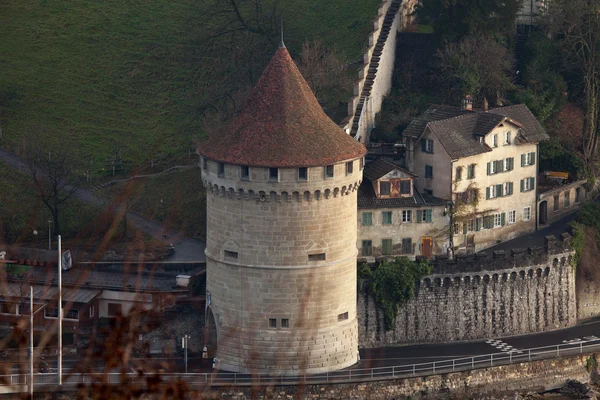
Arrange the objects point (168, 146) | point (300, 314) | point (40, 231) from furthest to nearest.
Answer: point (168, 146) < point (40, 231) < point (300, 314)

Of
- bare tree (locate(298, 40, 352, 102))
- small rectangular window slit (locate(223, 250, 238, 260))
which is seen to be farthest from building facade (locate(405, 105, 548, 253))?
small rectangular window slit (locate(223, 250, 238, 260))

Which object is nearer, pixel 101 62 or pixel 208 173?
pixel 208 173

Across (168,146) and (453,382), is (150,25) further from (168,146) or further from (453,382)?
(453,382)

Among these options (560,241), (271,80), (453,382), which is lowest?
(453,382)

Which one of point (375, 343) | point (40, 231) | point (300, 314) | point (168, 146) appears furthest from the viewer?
point (168, 146)

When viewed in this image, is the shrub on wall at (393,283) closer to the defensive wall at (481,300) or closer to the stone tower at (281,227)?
the defensive wall at (481,300)

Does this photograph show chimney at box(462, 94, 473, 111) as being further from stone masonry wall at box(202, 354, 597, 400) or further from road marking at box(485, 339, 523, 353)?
stone masonry wall at box(202, 354, 597, 400)

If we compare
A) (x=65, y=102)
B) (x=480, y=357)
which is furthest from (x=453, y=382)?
(x=65, y=102)

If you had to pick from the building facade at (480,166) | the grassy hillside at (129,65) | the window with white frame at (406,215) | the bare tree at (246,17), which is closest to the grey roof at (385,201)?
the window with white frame at (406,215)

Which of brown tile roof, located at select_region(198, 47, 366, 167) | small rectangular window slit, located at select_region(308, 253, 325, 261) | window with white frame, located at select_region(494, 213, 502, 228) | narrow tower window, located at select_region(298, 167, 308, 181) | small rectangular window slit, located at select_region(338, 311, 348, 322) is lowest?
small rectangular window slit, located at select_region(338, 311, 348, 322)
